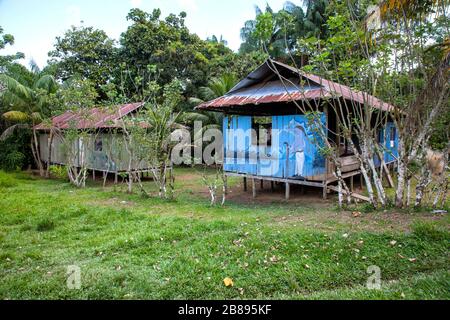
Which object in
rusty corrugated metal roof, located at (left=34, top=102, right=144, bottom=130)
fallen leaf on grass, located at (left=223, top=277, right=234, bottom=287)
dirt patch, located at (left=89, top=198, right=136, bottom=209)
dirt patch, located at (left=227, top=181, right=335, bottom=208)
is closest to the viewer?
fallen leaf on grass, located at (left=223, top=277, right=234, bottom=287)

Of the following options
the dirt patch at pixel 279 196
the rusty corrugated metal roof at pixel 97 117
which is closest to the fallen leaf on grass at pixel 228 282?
the dirt patch at pixel 279 196

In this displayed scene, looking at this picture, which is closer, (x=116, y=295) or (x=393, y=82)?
(x=116, y=295)

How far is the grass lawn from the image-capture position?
4121 mm

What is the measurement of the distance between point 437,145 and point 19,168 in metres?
21.7

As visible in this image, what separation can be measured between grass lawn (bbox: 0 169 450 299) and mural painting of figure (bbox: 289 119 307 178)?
2.98 metres

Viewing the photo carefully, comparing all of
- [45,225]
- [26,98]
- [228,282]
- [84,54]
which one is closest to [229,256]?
[228,282]

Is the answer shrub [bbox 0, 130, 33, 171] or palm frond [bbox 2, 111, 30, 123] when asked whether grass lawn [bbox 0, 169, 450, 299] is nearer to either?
palm frond [bbox 2, 111, 30, 123]

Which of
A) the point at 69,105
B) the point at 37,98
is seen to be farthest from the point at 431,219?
the point at 37,98

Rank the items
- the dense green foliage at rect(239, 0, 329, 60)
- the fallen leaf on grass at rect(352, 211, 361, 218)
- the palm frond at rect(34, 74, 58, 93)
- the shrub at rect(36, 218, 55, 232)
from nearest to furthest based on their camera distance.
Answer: the fallen leaf on grass at rect(352, 211, 361, 218) < the shrub at rect(36, 218, 55, 232) < the palm frond at rect(34, 74, 58, 93) < the dense green foliage at rect(239, 0, 329, 60)

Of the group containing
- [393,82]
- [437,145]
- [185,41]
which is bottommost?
[437,145]

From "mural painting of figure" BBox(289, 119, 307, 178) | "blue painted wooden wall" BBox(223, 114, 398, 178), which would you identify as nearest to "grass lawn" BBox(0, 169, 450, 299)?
"mural painting of figure" BBox(289, 119, 307, 178)

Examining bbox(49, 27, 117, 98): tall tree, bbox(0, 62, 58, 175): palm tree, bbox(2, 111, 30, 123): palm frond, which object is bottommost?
bbox(2, 111, 30, 123): palm frond

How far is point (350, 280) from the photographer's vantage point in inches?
169
